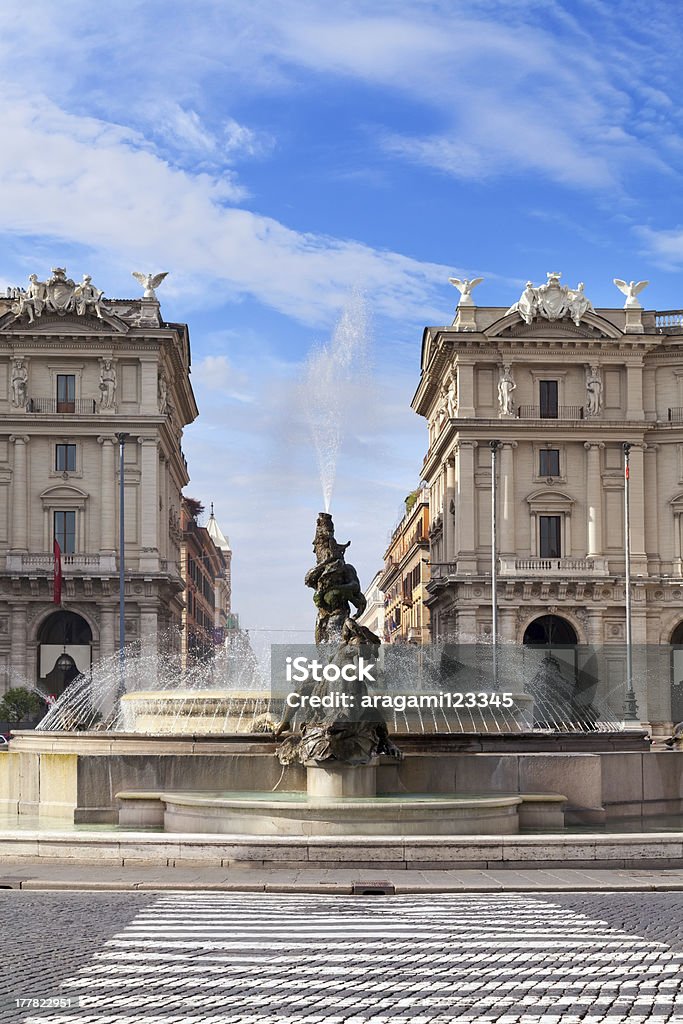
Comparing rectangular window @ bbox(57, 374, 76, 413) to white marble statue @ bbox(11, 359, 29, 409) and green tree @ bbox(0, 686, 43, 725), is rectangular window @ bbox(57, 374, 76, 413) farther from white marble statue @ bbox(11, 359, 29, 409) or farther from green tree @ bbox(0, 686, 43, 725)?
green tree @ bbox(0, 686, 43, 725)

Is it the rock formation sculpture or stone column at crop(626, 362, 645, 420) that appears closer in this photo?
the rock formation sculpture

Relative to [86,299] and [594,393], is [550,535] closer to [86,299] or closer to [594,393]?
[594,393]

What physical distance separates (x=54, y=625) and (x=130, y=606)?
170 inches

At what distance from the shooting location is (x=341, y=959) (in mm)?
10625

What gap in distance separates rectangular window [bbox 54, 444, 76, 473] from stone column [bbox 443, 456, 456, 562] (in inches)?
795

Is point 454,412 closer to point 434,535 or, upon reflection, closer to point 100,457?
point 434,535

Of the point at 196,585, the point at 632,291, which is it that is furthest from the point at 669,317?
the point at 196,585

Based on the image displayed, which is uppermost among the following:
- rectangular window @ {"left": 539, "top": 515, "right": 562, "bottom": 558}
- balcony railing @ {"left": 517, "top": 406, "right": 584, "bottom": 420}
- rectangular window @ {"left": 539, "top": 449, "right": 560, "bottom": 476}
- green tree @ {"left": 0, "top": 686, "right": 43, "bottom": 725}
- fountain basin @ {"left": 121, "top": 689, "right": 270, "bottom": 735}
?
balcony railing @ {"left": 517, "top": 406, "right": 584, "bottom": 420}

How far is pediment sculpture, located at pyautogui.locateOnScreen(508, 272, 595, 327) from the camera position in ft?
244

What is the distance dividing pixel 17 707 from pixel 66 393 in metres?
18.5

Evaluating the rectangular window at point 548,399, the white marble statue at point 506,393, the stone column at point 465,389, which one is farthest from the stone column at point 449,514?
the rectangular window at point 548,399

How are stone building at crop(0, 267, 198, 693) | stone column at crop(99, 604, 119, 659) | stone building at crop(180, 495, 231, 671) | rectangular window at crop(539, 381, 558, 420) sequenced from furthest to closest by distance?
stone building at crop(180, 495, 231, 671) < rectangular window at crop(539, 381, 558, 420) < stone building at crop(0, 267, 198, 693) < stone column at crop(99, 604, 119, 659)

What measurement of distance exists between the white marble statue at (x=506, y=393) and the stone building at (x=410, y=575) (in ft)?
57.3

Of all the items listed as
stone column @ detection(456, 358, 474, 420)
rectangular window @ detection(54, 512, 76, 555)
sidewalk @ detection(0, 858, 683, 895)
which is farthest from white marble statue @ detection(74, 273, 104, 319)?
sidewalk @ detection(0, 858, 683, 895)
